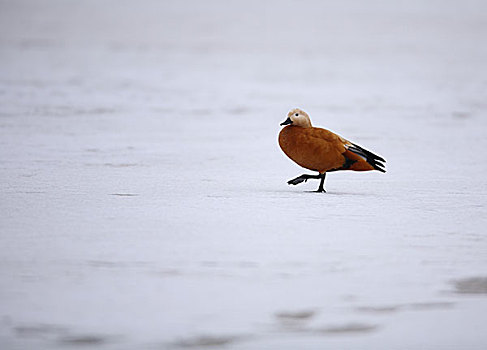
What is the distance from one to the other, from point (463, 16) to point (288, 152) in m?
27.1

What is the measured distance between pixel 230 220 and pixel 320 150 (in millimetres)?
885

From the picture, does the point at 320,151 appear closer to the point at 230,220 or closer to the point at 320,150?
the point at 320,150

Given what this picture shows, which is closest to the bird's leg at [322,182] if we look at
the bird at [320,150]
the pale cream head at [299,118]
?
the bird at [320,150]

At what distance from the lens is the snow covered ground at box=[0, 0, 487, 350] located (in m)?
2.75

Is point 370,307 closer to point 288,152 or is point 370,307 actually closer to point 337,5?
point 288,152

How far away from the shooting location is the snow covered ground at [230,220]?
2.75m

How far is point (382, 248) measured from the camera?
12.0 feet

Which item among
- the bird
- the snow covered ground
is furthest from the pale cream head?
the snow covered ground

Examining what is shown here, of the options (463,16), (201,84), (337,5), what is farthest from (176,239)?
(337,5)

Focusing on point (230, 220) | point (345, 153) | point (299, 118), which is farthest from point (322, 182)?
point (230, 220)

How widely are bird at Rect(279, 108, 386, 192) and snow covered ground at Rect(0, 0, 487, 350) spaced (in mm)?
196

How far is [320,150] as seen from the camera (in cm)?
479

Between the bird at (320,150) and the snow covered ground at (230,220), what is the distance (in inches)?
7.7

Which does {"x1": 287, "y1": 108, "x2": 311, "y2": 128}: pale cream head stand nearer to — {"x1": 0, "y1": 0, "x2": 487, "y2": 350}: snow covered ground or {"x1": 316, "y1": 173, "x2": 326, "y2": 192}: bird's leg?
{"x1": 316, "y1": 173, "x2": 326, "y2": 192}: bird's leg
